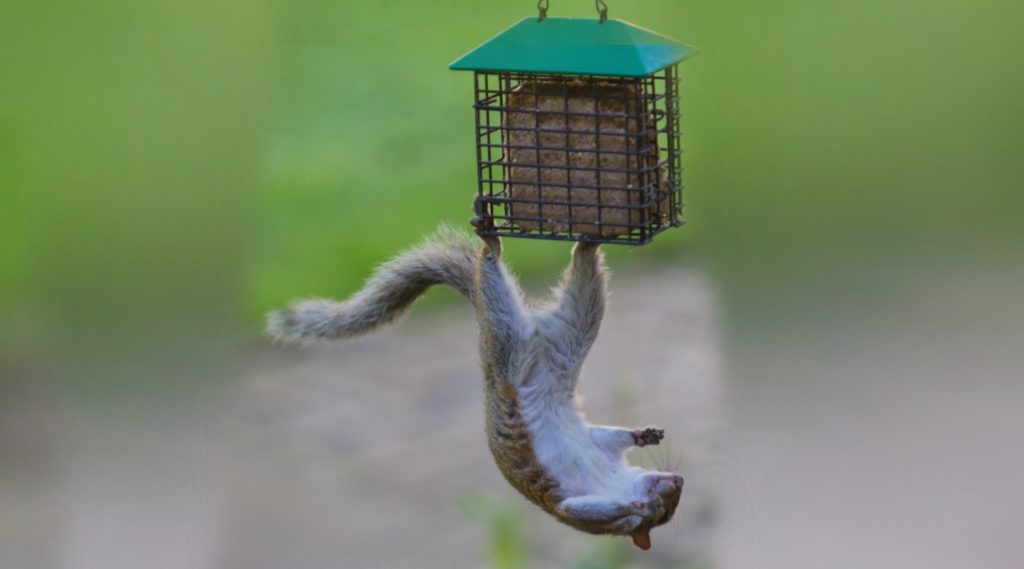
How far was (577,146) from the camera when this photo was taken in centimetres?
182

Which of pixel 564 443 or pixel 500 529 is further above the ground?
pixel 564 443

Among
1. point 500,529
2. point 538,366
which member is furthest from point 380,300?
point 500,529

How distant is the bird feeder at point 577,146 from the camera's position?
5.69 feet

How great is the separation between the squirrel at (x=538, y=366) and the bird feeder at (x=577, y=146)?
13 centimetres

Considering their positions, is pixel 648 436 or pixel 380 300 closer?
pixel 648 436

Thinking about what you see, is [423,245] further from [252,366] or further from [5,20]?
[252,366]

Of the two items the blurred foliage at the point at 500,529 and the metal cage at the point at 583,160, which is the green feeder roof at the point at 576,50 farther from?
the blurred foliage at the point at 500,529

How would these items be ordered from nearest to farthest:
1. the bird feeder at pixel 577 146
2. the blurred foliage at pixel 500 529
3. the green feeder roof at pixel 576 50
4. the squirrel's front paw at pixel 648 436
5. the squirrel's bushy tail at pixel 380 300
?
the green feeder roof at pixel 576 50, the bird feeder at pixel 577 146, the squirrel's front paw at pixel 648 436, the squirrel's bushy tail at pixel 380 300, the blurred foliage at pixel 500 529

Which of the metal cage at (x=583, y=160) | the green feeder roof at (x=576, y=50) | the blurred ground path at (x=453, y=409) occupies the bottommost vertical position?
the blurred ground path at (x=453, y=409)

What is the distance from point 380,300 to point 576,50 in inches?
25.8

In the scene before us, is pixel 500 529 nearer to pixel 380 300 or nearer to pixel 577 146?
pixel 380 300

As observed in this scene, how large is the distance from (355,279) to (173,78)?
80 cm

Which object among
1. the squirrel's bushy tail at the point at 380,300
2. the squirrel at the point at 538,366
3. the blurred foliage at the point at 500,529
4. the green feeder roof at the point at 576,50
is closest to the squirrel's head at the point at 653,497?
the squirrel at the point at 538,366

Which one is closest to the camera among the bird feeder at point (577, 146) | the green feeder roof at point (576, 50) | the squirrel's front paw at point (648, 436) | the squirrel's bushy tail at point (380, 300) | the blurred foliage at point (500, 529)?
the green feeder roof at point (576, 50)
